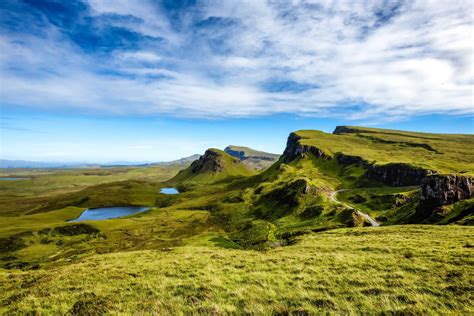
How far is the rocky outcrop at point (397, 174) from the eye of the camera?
514ft

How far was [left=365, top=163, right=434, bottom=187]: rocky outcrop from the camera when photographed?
514 ft

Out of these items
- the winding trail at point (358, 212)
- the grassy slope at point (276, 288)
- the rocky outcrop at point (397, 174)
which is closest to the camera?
the grassy slope at point (276, 288)

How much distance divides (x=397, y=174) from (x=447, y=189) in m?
83.8

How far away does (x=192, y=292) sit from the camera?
51.3 ft

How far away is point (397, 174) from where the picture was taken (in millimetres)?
166750

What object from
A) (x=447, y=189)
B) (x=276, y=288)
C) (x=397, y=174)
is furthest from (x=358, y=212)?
(x=276, y=288)

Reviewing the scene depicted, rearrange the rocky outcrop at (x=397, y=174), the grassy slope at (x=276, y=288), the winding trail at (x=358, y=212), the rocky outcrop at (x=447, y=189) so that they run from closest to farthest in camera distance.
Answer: the grassy slope at (x=276, y=288) → the rocky outcrop at (x=447, y=189) → the winding trail at (x=358, y=212) → the rocky outcrop at (x=397, y=174)

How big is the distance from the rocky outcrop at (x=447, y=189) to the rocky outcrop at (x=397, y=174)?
65.3 m

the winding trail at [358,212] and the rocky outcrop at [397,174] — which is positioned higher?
the rocky outcrop at [397,174]

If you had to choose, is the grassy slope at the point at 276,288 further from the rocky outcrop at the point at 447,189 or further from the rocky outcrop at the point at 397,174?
the rocky outcrop at the point at 397,174

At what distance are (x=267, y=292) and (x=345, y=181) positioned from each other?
7626 inches

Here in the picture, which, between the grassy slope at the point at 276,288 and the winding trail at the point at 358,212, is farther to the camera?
the winding trail at the point at 358,212

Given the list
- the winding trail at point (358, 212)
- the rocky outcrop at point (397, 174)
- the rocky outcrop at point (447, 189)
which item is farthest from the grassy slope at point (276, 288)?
the rocky outcrop at point (397, 174)

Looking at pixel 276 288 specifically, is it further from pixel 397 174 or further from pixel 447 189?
pixel 397 174
